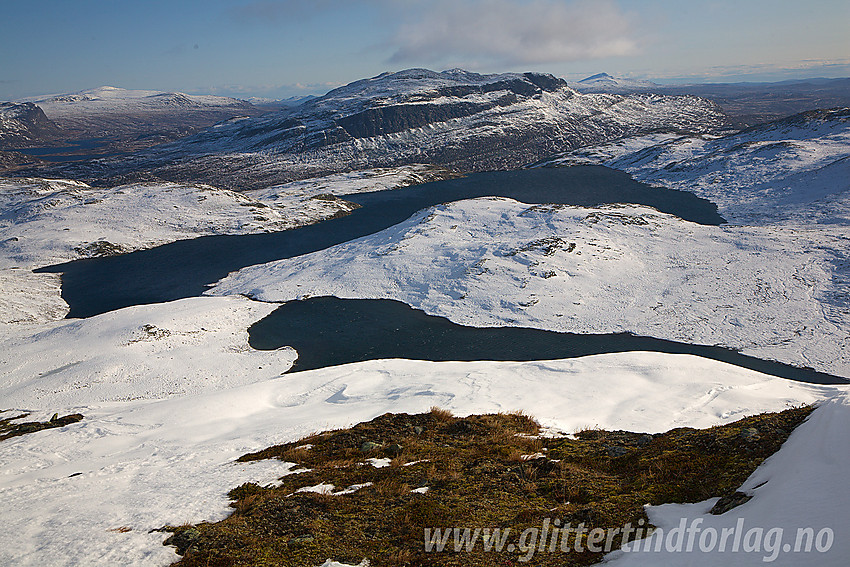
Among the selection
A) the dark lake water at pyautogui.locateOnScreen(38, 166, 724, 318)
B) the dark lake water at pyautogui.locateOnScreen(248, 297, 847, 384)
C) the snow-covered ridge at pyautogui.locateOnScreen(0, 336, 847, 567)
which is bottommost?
the dark lake water at pyautogui.locateOnScreen(248, 297, 847, 384)

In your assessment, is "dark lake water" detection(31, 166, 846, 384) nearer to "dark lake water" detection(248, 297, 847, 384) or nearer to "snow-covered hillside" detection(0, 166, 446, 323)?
"dark lake water" detection(248, 297, 847, 384)

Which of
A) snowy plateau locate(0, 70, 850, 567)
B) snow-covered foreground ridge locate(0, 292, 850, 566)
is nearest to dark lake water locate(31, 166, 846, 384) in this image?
snowy plateau locate(0, 70, 850, 567)

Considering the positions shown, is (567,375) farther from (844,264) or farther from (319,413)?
(844,264)

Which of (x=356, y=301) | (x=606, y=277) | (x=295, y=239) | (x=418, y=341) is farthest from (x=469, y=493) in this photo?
(x=295, y=239)

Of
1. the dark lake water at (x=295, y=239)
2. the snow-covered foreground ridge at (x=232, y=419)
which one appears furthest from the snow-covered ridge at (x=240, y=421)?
the dark lake water at (x=295, y=239)

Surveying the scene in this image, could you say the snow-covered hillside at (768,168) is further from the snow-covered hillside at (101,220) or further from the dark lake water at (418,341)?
the snow-covered hillside at (101,220)

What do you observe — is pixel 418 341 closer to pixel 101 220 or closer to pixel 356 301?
pixel 356 301
